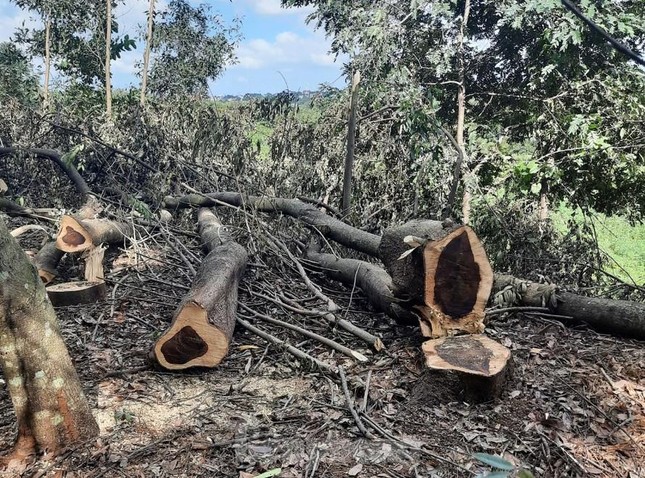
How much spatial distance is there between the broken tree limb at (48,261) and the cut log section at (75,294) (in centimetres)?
40

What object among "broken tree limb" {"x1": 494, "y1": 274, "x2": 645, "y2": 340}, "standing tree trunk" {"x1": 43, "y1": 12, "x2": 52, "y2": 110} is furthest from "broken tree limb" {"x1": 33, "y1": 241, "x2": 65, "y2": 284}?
"standing tree trunk" {"x1": 43, "y1": 12, "x2": 52, "y2": 110}

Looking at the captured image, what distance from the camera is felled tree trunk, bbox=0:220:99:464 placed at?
1989 mm

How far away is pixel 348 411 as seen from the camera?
8.35 ft

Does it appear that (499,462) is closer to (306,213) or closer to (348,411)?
(348,411)

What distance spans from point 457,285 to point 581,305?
3.26 feet

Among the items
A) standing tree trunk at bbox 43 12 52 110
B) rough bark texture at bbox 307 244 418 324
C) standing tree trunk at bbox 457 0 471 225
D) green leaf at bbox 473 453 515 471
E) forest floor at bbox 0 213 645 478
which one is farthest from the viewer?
standing tree trunk at bbox 43 12 52 110

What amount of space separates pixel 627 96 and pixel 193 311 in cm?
548

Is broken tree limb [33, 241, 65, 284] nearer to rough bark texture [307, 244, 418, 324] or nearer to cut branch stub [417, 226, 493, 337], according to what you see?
rough bark texture [307, 244, 418, 324]

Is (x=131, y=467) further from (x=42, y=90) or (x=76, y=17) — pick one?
(x=42, y=90)

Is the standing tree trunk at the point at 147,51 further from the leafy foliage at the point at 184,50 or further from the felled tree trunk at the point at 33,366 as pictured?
the felled tree trunk at the point at 33,366

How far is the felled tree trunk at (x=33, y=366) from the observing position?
1.99 metres

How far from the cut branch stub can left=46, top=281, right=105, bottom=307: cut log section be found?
250cm

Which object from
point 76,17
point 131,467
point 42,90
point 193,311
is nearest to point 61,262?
point 193,311

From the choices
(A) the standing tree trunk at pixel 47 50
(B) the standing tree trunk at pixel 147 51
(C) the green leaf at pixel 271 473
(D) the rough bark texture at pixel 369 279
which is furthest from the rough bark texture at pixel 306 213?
(A) the standing tree trunk at pixel 47 50
